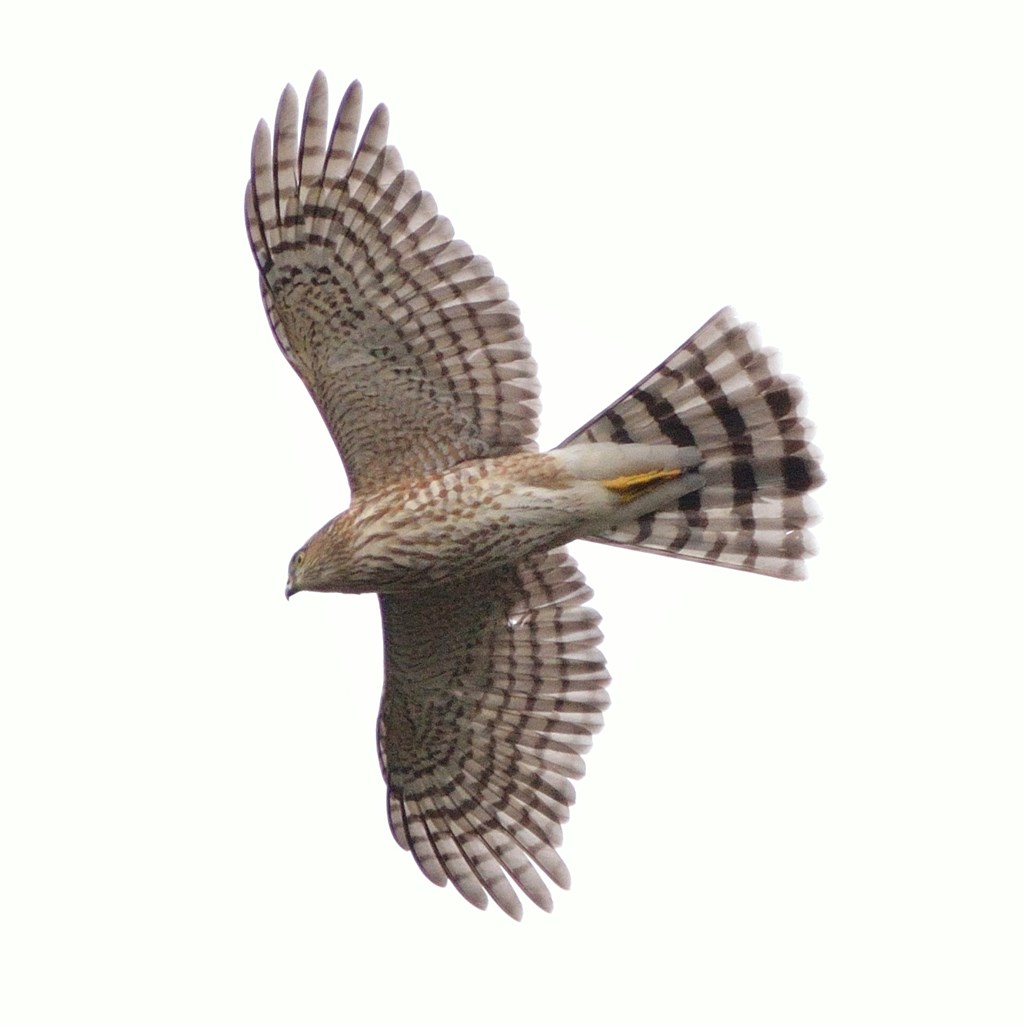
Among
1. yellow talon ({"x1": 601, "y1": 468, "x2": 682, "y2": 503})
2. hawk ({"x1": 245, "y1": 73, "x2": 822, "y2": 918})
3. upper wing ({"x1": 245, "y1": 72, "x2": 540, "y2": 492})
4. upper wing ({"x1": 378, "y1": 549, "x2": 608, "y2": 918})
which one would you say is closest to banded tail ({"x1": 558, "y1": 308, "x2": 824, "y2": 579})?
hawk ({"x1": 245, "y1": 73, "x2": 822, "y2": 918})

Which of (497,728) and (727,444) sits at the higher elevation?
(727,444)

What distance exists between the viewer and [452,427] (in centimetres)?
1198

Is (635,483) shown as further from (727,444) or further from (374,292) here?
(374,292)

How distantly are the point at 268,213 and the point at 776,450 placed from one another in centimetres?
289

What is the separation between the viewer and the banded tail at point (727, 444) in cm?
1219

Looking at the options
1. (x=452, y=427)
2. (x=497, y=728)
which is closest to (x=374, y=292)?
(x=452, y=427)

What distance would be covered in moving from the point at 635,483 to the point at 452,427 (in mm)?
976

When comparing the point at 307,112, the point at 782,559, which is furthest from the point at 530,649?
the point at 307,112

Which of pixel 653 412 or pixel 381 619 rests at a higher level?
pixel 653 412

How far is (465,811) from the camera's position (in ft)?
43.7

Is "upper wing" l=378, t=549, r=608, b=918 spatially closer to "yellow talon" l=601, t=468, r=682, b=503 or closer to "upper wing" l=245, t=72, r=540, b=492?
"yellow talon" l=601, t=468, r=682, b=503

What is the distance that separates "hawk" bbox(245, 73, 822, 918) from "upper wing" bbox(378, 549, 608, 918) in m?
0.03

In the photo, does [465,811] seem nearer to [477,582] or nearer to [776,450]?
[477,582]

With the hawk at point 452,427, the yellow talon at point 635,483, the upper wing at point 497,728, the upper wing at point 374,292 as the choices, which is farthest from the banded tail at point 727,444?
the upper wing at point 497,728
